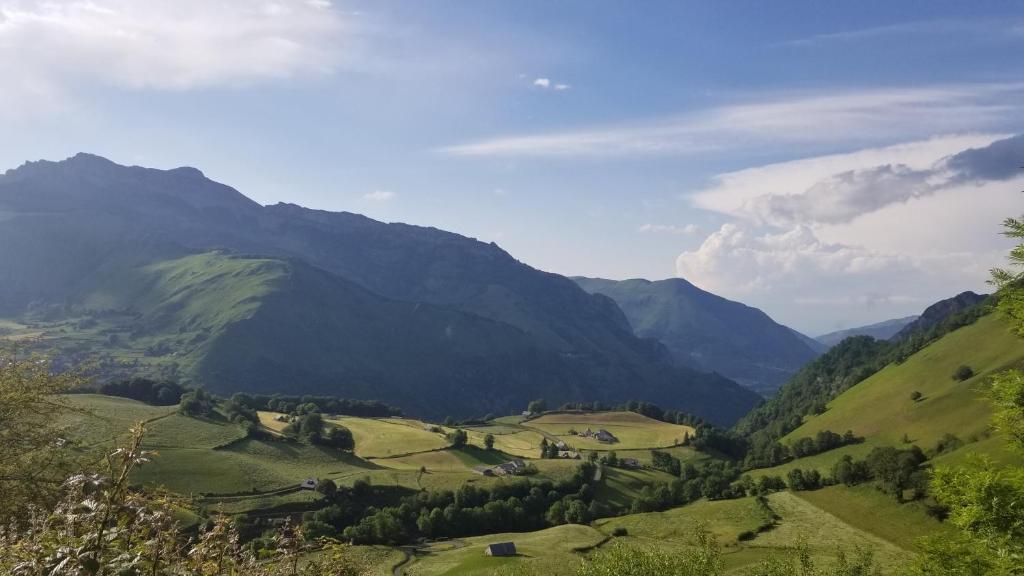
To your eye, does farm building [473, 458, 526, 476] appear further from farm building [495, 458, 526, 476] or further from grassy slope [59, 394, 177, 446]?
grassy slope [59, 394, 177, 446]

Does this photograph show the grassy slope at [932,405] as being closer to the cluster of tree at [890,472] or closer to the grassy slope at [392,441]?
the cluster of tree at [890,472]

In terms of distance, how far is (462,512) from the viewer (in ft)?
402

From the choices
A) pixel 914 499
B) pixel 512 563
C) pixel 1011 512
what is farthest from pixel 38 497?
pixel 914 499

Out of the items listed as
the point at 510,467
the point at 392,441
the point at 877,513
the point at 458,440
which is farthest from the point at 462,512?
the point at 877,513

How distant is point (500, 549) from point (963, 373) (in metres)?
143

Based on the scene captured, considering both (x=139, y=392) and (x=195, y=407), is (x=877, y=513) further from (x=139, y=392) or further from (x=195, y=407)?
(x=139, y=392)

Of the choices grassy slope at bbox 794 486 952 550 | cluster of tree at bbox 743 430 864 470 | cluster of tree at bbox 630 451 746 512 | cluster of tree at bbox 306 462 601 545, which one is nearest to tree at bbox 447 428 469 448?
cluster of tree at bbox 306 462 601 545

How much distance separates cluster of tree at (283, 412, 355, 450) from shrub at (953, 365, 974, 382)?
16074 cm

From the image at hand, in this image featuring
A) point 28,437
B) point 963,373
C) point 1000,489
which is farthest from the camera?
point 963,373

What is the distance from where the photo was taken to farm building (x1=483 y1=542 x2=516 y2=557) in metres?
94.1

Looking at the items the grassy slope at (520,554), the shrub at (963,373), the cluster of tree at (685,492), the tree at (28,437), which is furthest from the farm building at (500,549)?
the shrub at (963,373)

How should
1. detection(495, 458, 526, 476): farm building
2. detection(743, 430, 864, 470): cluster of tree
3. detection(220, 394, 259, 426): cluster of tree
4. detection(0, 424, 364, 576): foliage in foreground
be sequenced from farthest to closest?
detection(743, 430, 864, 470): cluster of tree < detection(220, 394, 259, 426): cluster of tree < detection(495, 458, 526, 476): farm building < detection(0, 424, 364, 576): foliage in foreground

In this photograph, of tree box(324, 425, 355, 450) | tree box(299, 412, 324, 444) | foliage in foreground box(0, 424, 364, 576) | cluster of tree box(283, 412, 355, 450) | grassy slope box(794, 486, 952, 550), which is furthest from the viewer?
tree box(324, 425, 355, 450)

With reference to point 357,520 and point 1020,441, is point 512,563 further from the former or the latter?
point 1020,441
